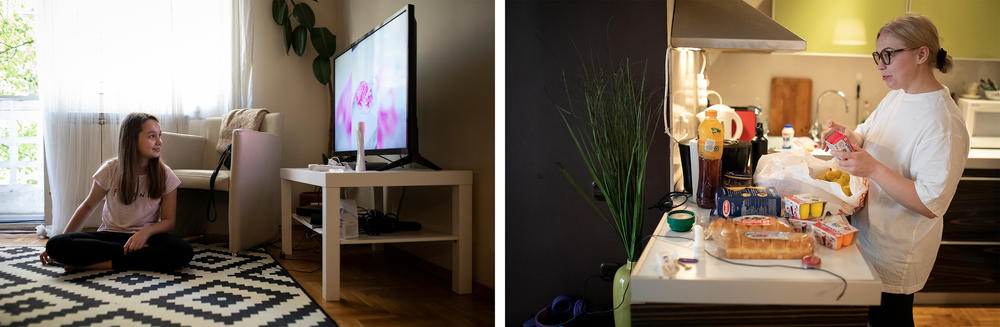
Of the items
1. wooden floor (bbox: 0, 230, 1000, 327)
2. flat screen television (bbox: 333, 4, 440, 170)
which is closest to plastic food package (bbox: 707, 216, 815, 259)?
wooden floor (bbox: 0, 230, 1000, 327)

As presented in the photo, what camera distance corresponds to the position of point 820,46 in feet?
10.2

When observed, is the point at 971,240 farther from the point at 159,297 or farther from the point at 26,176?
the point at 26,176

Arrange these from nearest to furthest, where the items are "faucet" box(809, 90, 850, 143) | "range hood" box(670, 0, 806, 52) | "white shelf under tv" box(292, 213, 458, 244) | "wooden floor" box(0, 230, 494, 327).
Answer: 1. "range hood" box(670, 0, 806, 52)
2. "wooden floor" box(0, 230, 494, 327)
3. "white shelf under tv" box(292, 213, 458, 244)
4. "faucet" box(809, 90, 850, 143)

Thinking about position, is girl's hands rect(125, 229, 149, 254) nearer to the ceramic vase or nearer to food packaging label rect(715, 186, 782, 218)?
the ceramic vase

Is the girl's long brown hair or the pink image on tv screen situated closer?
the pink image on tv screen

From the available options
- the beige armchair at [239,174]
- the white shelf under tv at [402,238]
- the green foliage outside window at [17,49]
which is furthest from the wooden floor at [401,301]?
the green foliage outside window at [17,49]

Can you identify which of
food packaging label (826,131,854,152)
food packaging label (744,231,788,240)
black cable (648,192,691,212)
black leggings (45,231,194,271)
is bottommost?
black leggings (45,231,194,271)

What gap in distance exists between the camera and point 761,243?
943 millimetres

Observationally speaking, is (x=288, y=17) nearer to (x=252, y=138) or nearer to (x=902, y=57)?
(x=252, y=138)

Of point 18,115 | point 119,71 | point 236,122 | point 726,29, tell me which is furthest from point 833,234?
point 18,115

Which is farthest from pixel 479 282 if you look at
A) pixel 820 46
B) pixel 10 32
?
pixel 10 32

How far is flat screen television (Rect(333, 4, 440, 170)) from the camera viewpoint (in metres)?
2.71

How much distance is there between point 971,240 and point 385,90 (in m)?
2.58

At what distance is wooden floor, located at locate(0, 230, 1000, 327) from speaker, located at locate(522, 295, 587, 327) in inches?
5.6
